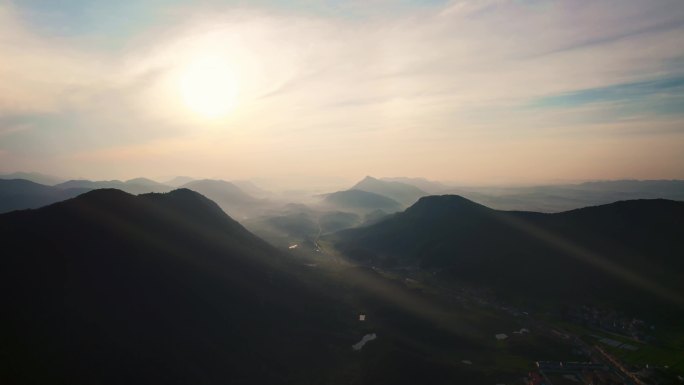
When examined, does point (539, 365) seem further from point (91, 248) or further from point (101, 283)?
point (91, 248)

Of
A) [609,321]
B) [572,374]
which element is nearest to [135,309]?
[572,374]

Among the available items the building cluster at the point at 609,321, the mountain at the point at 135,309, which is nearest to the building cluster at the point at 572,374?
the building cluster at the point at 609,321

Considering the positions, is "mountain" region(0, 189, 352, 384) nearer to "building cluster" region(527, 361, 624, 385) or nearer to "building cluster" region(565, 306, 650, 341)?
"building cluster" region(527, 361, 624, 385)

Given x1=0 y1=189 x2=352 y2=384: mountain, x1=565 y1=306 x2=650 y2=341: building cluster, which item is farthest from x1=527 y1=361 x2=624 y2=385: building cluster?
x1=0 y1=189 x2=352 y2=384: mountain

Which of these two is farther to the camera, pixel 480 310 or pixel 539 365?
pixel 480 310

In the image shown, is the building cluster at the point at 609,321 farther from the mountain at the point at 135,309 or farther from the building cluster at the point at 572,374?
the mountain at the point at 135,309

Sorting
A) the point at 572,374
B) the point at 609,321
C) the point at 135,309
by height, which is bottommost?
the point at 572,374

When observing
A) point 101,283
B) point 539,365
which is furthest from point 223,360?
point 539,365

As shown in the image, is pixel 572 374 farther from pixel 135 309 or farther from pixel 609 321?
pixel 135 309
